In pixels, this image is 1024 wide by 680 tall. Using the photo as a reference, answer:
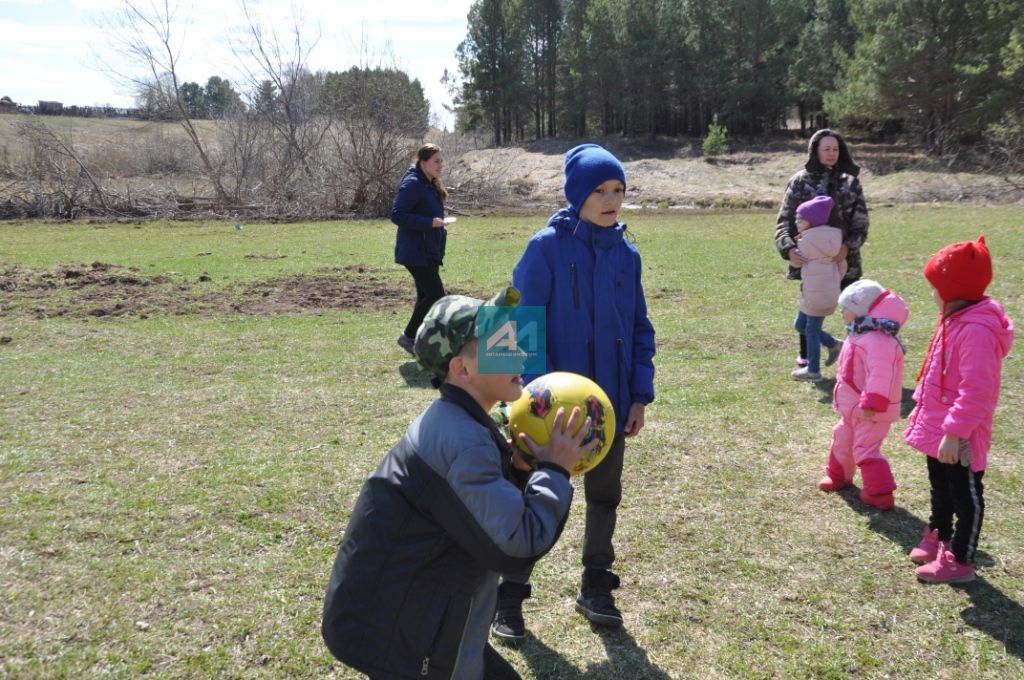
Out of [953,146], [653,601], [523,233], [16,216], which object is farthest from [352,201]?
[953,146]

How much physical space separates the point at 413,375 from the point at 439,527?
6220mm

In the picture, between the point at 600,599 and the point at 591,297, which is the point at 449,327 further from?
the point at 600,599

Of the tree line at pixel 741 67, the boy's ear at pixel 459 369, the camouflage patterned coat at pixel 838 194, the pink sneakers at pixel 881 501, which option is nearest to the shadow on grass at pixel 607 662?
the boy's ear at pixel 459 369

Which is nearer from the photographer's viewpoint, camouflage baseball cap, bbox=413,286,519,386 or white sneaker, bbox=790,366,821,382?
camouflage baseball cap, bbox=413,286,519,386

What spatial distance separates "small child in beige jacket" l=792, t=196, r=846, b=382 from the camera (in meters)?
7.36

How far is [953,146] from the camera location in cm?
4350

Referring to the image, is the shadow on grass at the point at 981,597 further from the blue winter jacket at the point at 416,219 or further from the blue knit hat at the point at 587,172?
the blue winter jacket at the point at 416,219

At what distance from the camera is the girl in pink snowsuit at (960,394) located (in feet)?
12.5

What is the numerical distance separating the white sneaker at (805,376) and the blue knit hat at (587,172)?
16.9 ft

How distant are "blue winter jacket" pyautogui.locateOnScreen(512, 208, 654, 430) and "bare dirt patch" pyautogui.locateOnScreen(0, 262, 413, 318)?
9.04 metres

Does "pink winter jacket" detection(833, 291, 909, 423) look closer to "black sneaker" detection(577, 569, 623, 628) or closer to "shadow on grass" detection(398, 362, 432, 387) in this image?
"black sneaker" detection(577, 569, 623, 628)

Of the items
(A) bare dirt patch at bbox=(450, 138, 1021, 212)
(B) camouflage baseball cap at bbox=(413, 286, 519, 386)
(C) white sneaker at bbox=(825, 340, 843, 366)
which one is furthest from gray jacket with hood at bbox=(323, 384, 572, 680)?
(A) bare dirt patch at bbox=(450, 138, 1021, 212)

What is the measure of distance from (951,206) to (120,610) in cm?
3238

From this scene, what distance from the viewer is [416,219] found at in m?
8.43
